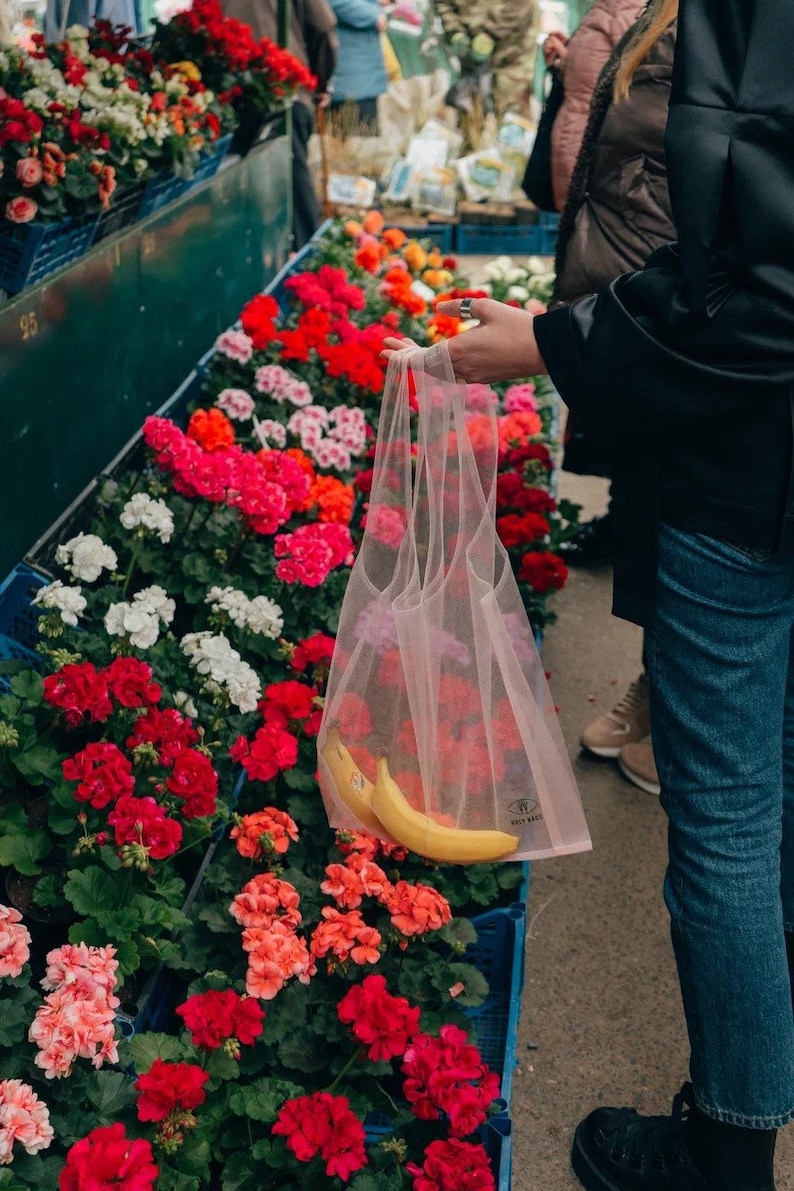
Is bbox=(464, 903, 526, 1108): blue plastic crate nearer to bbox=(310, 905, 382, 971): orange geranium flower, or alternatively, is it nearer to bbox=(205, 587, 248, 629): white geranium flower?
bbox=(310, 905, 382, 971): orange geranium flower

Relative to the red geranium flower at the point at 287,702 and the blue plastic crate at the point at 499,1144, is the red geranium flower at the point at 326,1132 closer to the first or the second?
the blue plastic crate at the point at 499,1144

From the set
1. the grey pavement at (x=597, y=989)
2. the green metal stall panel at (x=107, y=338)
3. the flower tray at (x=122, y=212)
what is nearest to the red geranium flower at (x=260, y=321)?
the green metal stall panel at (x=107, y=338)

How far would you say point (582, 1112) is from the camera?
88.9 inches

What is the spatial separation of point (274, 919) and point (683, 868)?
66 cm

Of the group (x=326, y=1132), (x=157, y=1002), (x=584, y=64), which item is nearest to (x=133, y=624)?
(x=157, y=1002)

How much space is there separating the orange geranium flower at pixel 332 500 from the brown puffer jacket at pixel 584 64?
3.16ft

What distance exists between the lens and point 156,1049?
70.6 inches

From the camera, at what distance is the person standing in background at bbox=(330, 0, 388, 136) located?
7840 millimetres

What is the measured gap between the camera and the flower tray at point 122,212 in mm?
3447

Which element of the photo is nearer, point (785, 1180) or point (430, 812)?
point (430, 812)

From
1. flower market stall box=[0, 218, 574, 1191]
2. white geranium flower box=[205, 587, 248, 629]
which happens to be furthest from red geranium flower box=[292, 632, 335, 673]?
white geranium flower box=[205, 587, 248, 629]

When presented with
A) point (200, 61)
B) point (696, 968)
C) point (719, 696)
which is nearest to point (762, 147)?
point (719, 696)

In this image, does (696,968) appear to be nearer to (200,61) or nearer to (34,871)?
(34,871)

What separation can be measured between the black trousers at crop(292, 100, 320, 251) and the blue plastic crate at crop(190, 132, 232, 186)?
2224mm
